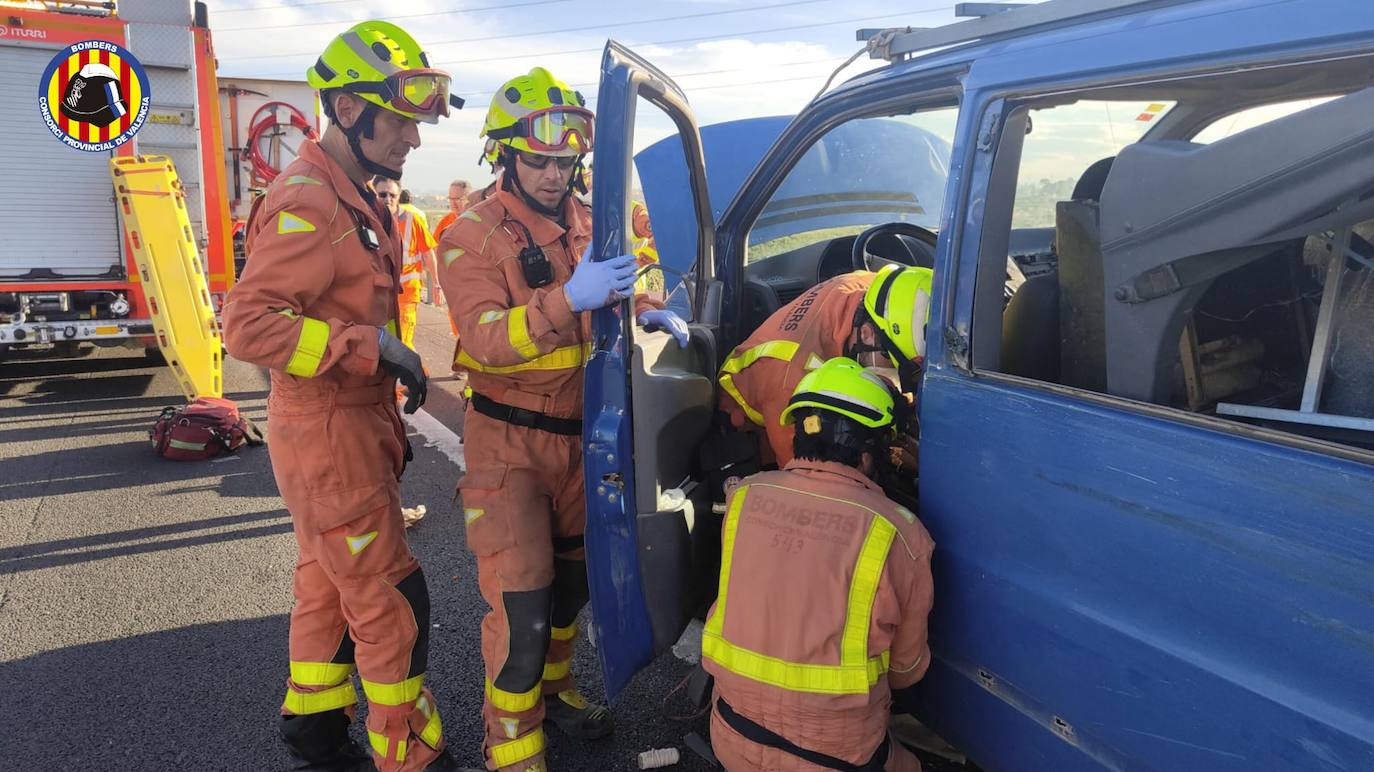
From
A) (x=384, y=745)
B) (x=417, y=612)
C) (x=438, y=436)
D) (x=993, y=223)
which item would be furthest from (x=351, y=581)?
(x=438, y=436)

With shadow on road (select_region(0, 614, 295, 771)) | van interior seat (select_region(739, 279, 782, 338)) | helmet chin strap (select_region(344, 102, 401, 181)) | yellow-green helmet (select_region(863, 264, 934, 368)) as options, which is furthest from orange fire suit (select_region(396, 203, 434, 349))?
yellow-green helmet (select_region(863, 264, 934, 368))

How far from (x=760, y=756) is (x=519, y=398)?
3.78 ft

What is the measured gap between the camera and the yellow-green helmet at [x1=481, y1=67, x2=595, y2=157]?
2.43 m

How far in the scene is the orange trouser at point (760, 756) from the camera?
199 centimetres

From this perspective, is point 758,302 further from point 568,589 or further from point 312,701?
point 312,701

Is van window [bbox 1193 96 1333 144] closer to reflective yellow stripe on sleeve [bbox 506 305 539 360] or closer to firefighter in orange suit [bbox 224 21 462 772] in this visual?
reflective yellow stripe on sleeve [bbox 506 305 539 360]

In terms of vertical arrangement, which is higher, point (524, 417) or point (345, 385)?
point (345, 385)

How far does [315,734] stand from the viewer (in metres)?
2.51

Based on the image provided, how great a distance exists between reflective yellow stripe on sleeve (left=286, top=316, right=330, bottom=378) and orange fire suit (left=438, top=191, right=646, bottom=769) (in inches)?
14.0

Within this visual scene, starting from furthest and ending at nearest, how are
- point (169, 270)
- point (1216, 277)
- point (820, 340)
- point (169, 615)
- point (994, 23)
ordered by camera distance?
point (169, 270) → point (169, 615) → point (820, 340) → point (994, 23) → point (1216, 277)

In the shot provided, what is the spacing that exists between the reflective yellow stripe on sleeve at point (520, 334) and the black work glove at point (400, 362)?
0.83ft

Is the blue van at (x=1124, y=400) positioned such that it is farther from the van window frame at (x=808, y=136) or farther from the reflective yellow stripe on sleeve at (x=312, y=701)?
the reflective yellow stripe on sleeve at (x=312, y=701)

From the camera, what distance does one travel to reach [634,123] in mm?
2121

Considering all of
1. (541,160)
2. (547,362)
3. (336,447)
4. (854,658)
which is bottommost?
(854,658)
